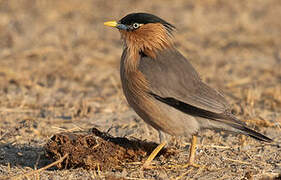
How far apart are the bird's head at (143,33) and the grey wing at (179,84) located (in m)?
0.23

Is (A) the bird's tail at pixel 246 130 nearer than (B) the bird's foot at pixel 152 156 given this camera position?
Yes

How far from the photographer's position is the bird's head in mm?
5812

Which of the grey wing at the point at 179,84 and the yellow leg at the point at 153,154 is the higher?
the grey wing at the point at 179,84

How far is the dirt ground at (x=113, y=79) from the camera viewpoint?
18.8 feet

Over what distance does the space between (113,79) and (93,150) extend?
12.9ft

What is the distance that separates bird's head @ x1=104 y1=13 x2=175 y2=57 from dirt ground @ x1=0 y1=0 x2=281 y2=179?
3.39ft

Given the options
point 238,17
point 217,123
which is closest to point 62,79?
point 217,123

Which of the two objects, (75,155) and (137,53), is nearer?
(75,155)

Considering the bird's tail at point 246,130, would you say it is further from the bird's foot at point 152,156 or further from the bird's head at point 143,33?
the bird's head at point 143,33

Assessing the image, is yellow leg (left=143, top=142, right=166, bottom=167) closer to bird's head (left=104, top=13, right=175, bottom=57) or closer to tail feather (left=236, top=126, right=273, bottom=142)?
tail feather (left=236, top=126, right=273, bottom=142)

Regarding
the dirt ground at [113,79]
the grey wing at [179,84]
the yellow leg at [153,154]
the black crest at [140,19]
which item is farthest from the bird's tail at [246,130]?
the black crest at [140,19]

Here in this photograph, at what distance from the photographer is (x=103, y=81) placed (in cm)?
945

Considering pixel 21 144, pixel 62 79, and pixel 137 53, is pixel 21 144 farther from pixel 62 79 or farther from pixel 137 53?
pixel 62 79

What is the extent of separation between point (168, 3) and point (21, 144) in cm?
864
